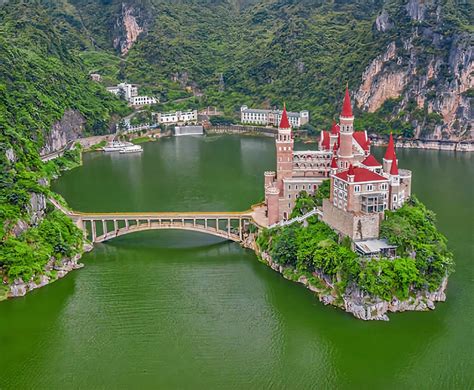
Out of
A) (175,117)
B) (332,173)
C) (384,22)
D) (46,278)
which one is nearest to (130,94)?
(175,117)

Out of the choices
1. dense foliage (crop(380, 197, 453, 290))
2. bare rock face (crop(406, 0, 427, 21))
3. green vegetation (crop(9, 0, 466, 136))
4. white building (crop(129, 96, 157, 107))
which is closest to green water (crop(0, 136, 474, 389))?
dense foliage (crop(380, 197, 453, 290))

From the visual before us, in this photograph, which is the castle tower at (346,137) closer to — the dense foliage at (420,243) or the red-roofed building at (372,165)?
the red-roofed building at (372,165)

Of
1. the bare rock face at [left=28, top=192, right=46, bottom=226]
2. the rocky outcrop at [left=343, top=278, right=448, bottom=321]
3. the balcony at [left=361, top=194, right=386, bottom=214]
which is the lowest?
the rocky outcrop at [left=343, top=278, right=448, bottom=321]

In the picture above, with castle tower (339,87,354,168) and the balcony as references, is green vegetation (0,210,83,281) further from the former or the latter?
the balcony

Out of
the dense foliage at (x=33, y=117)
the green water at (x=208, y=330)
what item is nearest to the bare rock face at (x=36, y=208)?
the dense foliage at (x=33, y=117)

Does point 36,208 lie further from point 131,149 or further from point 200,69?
point 200,69

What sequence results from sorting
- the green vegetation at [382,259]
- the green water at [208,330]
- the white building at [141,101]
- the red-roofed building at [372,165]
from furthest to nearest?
the white building at [141,101] → the red-roofed building at [372,165] → the green vegetation at [382,259] → the green water at [208,330]

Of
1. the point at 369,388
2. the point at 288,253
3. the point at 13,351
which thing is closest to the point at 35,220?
the point at 13,351
